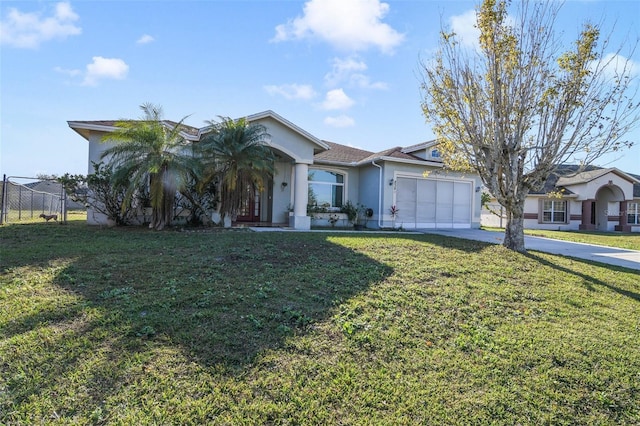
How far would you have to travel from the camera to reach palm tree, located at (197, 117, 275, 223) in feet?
41.8

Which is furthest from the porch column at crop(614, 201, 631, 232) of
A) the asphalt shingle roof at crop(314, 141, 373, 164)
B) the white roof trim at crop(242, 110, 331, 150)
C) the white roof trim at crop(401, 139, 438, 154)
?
the white roof trim at crop(242, 110, 331, 150)

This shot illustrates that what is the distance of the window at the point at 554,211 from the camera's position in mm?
27078

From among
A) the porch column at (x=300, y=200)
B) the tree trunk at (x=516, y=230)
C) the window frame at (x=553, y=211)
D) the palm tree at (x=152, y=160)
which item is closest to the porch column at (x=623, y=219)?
the window frame at (x=553, y=211)

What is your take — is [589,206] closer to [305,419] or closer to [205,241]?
[205,241]

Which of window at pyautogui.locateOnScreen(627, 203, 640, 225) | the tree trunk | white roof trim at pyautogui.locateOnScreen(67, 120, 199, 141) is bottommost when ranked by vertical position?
the tree trunk

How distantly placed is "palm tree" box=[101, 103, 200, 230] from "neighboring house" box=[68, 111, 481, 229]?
109 inches

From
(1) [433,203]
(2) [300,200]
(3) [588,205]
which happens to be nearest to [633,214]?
(3) [588,205]

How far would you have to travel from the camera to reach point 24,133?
42.1 feet

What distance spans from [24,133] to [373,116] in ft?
46.6

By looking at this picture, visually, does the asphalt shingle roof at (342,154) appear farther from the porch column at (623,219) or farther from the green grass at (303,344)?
the porch column at (623,219)

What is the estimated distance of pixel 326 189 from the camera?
18234mm

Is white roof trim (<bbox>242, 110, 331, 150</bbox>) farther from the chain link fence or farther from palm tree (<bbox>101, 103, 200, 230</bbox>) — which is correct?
the chain link fence

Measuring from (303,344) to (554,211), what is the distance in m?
30.2

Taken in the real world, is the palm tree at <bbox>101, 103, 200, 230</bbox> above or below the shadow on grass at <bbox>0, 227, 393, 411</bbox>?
above
